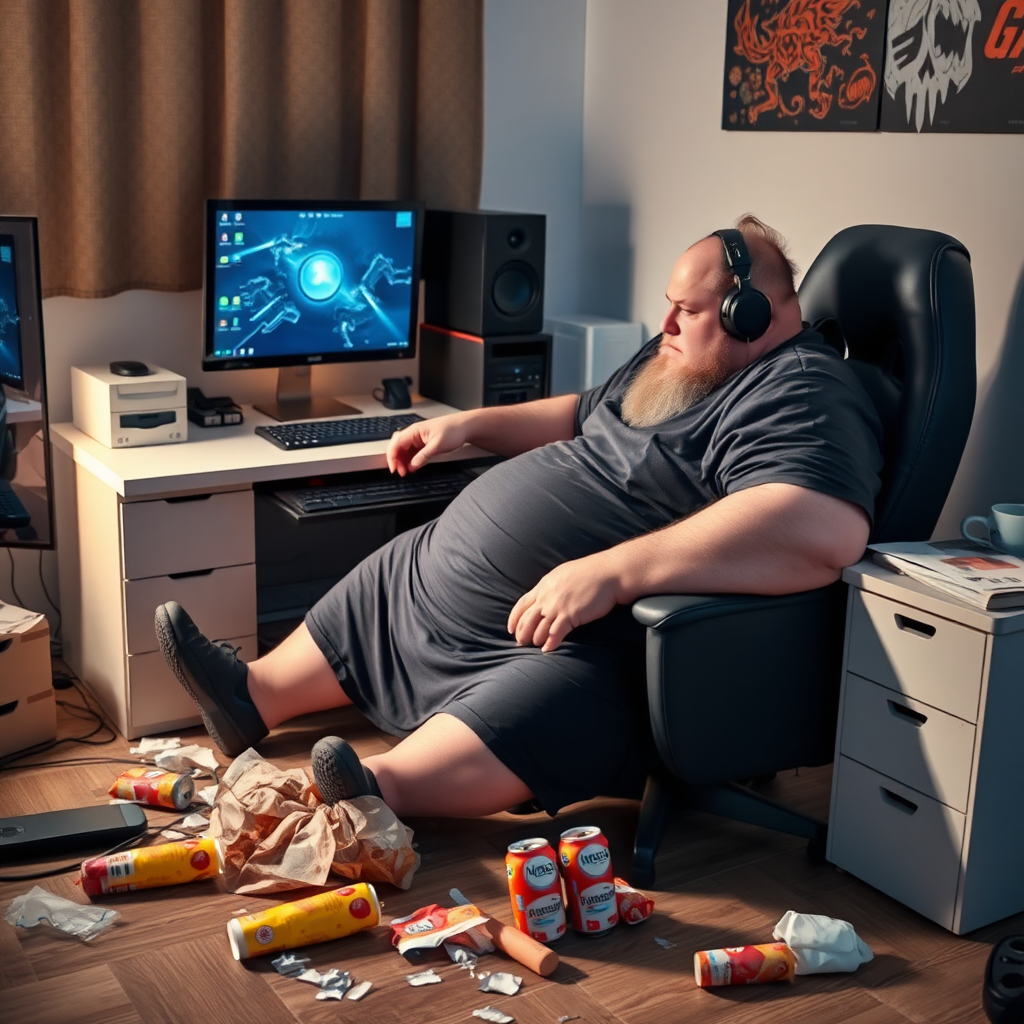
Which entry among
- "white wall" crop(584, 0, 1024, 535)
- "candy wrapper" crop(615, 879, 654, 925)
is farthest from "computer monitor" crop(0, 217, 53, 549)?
"white wall" crop(584, 0, 1024, 535)

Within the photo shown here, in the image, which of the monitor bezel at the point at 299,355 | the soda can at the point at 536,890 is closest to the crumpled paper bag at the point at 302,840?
the soda can at the point at 536,890

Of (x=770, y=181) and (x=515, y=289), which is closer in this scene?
(x=770, y=181)

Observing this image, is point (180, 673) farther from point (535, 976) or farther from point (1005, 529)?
point (1005, 529)

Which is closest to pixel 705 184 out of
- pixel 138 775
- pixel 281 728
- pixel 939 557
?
pixel 939 557

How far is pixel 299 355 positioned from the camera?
2836mm

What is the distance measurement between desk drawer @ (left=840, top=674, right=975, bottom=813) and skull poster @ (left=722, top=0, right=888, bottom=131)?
47.7 inches

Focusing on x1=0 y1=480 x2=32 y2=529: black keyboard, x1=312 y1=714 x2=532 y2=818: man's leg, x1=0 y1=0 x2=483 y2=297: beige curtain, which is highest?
x1=0 y1=0 x2=483 y2=297: beige curtain

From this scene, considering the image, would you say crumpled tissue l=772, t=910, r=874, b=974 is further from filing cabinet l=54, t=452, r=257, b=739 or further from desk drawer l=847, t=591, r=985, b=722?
filing cabinet l=54, t=452, r=257, b=739

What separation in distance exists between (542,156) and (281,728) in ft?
5.46

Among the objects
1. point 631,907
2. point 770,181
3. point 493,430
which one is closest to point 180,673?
point 493,430

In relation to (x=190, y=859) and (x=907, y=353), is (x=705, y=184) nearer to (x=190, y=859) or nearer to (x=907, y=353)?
(x=907, y=353)

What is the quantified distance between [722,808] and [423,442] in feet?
3.14

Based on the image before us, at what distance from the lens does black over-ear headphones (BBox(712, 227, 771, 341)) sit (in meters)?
2.14

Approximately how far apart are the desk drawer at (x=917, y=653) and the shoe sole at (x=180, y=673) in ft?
3.72
